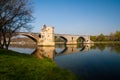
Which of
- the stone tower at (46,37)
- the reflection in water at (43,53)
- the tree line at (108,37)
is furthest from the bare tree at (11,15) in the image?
the tree line at (108,37)

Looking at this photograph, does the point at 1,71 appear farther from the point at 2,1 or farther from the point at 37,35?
the point at 37,35

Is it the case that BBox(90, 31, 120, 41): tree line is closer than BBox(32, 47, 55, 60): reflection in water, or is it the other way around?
BBox(32, 47, 55, 60): reflection in water

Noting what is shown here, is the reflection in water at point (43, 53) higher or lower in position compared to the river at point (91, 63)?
higher

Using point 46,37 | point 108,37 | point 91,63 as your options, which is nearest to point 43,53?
point 91,63

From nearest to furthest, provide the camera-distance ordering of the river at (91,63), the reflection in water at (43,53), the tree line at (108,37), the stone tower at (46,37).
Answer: the river at (91,63)
the reflection in water at (43,53)
the stone tower at (46,37)
the tree line at (108,37)

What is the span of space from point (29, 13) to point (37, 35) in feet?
238

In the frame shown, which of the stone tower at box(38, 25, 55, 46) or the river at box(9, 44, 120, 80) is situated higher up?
the stone tower at box(38, 25, 55, 46)

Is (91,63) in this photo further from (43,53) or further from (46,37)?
(46,37)

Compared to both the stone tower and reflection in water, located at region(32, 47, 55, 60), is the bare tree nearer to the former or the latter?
reflection in water, located at region(32, 47, 55, 60)

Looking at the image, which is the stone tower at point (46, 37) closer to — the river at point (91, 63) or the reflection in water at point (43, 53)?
the reflection in water at point (43, 53)

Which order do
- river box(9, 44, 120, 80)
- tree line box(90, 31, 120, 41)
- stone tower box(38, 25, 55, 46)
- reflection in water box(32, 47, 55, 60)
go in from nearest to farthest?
river box(9, 44, 120, 80)
reflection in water box(32, 47, 55, 60)
stone tower box(38, 25, 55, 46)
tree line box(90, 31, 120, 41)

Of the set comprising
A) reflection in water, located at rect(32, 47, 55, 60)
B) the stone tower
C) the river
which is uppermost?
the stone tower

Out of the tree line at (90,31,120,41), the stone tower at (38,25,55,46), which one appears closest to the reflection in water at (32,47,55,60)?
the stone tower at (38,25,55,46)

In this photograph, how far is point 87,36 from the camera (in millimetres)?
141250
